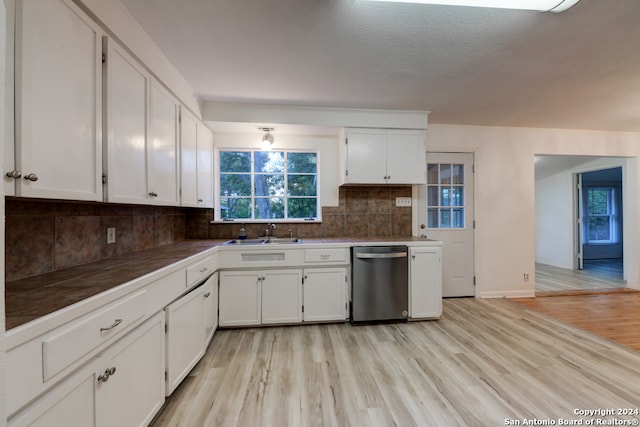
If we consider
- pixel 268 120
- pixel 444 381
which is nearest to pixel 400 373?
pixel 444 381

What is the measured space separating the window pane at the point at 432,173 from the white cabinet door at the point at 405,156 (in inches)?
21.3

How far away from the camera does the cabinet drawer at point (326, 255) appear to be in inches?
99.7

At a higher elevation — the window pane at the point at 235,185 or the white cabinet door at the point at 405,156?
the white cabinet door at the point at 405,156

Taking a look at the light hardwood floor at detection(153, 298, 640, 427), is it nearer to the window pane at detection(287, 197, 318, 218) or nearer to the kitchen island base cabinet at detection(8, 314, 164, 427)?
the kitchen island base cabinet at detection(8, 314, 164, 427)

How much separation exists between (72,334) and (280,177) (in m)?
2.56

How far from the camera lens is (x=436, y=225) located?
11.1 ft

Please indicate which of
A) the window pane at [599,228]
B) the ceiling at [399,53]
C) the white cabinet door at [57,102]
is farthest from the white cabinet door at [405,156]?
the window pane at [599,228]

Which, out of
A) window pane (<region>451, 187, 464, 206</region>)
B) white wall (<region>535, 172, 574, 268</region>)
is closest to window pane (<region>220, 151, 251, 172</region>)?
window pane (<region>451, 187, 464, 206</region>)

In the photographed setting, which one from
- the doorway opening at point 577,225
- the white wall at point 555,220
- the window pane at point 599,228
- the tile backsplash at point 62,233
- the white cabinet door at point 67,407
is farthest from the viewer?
the window pane at point 599,228

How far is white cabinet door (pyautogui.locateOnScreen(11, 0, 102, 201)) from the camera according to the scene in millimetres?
908

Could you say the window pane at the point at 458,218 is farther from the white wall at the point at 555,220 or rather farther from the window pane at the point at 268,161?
the white wall at the point at 555,220

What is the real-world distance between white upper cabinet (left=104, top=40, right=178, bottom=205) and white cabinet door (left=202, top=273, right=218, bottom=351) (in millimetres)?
766

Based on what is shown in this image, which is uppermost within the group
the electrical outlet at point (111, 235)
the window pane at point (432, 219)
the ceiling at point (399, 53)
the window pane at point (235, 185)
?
the ceiling at point (399, 53)

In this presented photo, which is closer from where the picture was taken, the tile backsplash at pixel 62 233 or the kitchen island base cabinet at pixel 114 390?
the kitchen island base cabinet at pixel 114 390
